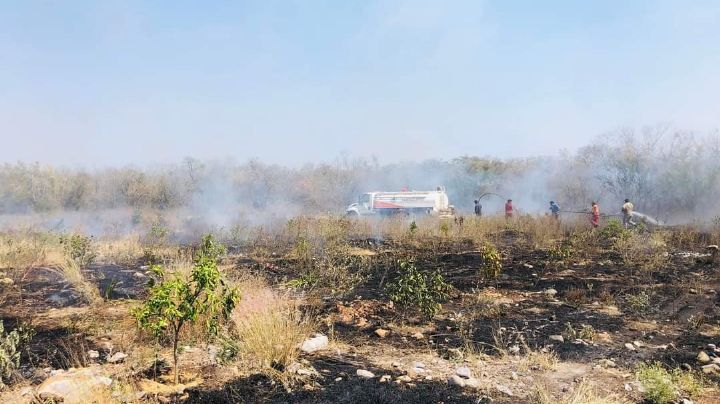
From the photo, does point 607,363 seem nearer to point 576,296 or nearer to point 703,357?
Result: point 703,357

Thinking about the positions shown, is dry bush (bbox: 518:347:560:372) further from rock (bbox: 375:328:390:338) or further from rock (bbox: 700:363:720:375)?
rock (bbox: 375:328:390:338)

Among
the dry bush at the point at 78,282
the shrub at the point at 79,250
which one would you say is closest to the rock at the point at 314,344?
the dry bush at the point at 78,282

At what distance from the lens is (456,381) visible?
3.43 meters

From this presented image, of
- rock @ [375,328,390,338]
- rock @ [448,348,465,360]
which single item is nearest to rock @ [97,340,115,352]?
rock @ [375,328,390,338]

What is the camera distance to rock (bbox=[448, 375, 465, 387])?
3407mm

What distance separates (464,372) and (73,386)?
9.37 feet

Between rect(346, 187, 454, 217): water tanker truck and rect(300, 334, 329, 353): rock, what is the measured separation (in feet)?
56.9

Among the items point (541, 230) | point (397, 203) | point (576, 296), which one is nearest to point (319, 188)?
point (397, 203)

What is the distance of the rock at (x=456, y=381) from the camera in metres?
3.41

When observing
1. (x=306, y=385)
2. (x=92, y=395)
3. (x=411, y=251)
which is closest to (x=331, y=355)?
(x=306, y=385)

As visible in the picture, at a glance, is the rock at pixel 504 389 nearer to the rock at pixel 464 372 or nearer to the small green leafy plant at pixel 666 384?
the rock at pixel 464 372

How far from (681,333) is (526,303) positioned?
169 centimetres

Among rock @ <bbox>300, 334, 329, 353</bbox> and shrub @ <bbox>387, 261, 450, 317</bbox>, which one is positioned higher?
shrub @ <bbox>387, 261, 450, 317</bbox>

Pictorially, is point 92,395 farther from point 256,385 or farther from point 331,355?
point 331,355
